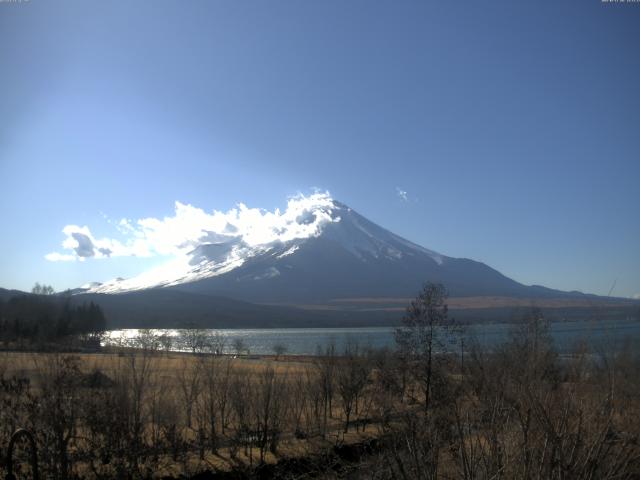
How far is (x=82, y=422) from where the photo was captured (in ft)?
43.7

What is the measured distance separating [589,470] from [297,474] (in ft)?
48.6

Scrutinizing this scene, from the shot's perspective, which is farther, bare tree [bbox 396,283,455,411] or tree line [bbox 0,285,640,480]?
bare tree [bbox 396,283,455,411]

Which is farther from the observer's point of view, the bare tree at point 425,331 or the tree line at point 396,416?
the bare tree at point 425,331

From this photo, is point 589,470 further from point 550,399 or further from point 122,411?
point 122,411

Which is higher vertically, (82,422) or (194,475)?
(82,422)

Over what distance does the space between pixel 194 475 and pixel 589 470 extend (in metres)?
14.4

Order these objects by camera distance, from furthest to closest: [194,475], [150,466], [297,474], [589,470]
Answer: [297,474]
[194,475]
[150,466]
[589,470]

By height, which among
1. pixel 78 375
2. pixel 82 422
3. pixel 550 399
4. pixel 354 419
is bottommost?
pixel 354 419

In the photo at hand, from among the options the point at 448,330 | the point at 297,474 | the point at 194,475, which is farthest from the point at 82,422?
the point at 448,330

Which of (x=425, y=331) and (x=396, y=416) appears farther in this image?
(x=425, y=331)

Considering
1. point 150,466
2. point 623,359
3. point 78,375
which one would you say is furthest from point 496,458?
point 150,466

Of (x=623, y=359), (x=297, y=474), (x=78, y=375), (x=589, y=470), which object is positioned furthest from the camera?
(x=297, y=474)

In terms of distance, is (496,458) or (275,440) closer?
(496,458)

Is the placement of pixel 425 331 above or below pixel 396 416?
above
